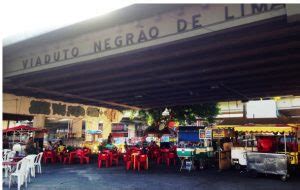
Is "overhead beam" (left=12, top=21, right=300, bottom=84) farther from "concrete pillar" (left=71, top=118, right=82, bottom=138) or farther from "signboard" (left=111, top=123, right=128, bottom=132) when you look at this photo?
"signboard" (left=111, top=123, right=128, bottom=132)

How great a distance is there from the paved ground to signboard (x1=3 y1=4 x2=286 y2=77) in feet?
13.9

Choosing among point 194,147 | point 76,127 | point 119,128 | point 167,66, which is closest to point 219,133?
point 194,147

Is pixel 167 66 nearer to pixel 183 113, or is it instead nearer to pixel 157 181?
pixel 157 181

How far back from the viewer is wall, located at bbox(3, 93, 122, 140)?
16703 mm

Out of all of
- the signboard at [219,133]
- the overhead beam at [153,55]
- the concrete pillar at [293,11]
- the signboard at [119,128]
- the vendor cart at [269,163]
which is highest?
the overhead beam at [153,55]

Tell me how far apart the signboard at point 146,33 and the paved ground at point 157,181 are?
4235 millimetres

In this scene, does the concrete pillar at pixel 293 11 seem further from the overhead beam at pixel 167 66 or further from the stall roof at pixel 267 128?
the stall roof at pixel 267 128

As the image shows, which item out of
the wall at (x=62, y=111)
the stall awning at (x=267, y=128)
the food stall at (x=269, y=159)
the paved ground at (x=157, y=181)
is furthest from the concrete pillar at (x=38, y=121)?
the food stall at (x=269, y=159)

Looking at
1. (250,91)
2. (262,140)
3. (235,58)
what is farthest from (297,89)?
(235,58)

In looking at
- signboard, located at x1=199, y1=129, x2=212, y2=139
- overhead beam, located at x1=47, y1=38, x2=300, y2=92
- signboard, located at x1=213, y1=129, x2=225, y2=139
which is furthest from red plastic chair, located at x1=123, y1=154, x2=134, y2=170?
signboard, located at x1=213, y1=129, x2=225, y2=139

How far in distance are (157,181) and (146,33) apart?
6.22m

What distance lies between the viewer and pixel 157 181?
11.1 metres

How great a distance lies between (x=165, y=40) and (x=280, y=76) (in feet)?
21.4

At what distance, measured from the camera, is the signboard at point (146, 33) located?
5.77 metres
